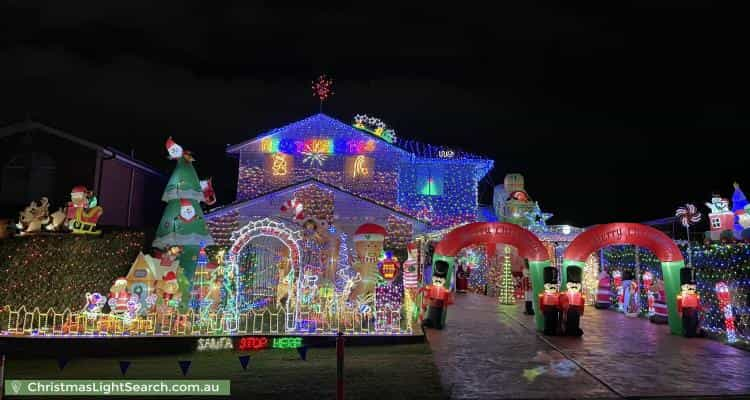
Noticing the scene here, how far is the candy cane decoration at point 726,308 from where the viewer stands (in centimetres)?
1085

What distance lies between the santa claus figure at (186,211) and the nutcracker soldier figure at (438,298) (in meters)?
6.37

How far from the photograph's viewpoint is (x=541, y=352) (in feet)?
31.4

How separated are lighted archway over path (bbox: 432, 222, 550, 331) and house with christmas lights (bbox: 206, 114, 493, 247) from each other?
13.0ft

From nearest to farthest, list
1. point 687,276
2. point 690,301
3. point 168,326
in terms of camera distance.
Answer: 1. point 168,326
2. point 690,301
3. point 687,276

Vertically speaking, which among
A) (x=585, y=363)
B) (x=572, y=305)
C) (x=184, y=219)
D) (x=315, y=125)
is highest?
(x=315, y=125)

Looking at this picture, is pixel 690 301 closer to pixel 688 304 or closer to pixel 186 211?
pixel 688 304

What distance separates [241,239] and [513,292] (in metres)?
12.0

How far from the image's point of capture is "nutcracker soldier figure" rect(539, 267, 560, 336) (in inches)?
460

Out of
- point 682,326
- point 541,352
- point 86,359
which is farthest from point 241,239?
point 682,326

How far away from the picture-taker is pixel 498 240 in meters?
13.3

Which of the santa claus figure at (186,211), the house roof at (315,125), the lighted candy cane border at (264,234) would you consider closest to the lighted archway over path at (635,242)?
the lighted candy cane border at (264,234)

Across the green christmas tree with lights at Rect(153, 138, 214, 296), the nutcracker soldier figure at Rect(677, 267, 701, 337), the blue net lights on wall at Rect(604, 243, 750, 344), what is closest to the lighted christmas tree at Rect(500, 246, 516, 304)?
the blue net lights on wall at Rect(604, 243, 750, 344)

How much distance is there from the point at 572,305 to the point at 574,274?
2.84 ft

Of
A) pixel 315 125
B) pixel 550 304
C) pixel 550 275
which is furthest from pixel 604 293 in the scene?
pixel 315 125
